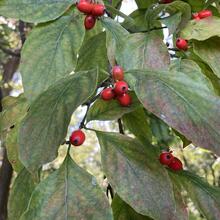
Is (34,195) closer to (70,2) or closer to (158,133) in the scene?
(70,2)

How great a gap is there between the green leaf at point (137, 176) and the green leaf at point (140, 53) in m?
0.13

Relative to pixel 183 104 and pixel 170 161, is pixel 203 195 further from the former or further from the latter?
pixel 183 104

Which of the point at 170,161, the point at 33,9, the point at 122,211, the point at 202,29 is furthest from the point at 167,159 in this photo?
the point at 33,9

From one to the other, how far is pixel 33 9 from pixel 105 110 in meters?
0.23

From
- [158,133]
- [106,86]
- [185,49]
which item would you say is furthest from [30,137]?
[158,133]

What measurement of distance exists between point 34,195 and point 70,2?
13.8 inches

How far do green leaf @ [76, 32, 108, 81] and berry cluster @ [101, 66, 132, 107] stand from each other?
14 cm

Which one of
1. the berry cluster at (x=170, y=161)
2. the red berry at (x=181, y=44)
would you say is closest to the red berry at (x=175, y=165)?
the berry cluster at (x=170, y=161)

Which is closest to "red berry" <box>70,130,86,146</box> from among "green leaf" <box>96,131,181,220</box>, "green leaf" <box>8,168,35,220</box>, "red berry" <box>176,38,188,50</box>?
"green leaf" <box>96,131,181,220</box>

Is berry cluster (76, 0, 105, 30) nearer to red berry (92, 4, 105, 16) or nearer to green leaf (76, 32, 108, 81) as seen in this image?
red berry (92, 4, 105, 16)

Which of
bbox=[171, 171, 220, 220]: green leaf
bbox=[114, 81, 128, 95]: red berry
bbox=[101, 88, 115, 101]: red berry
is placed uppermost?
bbox=[114, 81, 128, 95]: red berry

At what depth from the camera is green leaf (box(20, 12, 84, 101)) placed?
0.71 m

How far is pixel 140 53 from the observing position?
2.51 ft

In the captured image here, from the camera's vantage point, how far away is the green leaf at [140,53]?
750mm
